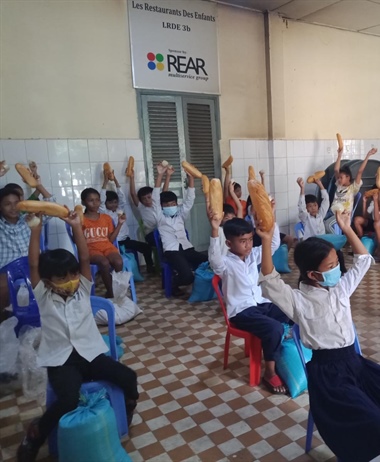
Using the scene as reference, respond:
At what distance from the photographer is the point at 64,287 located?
70.6 inches

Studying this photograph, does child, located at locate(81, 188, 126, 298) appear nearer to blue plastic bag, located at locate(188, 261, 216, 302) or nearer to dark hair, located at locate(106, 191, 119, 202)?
dark hair, located at locate(106, 191, 119, 202)

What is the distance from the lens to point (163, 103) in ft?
15.9

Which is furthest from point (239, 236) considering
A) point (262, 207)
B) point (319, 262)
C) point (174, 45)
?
point (174, 45)

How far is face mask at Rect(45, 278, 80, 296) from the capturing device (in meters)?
1.79

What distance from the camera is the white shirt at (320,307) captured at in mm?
1588

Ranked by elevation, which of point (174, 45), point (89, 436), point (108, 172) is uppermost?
point (174, 45)

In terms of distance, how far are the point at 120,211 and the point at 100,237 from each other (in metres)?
0.52

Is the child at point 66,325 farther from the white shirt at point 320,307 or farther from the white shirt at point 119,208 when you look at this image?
the white shirt at point 119,208

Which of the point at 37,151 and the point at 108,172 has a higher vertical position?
the point at 37,151

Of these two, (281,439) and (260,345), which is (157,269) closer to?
(260,345)

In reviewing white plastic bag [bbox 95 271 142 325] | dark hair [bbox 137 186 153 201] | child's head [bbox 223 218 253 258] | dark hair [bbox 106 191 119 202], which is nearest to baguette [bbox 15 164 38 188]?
dark hair [bbox 106 191 119 202]

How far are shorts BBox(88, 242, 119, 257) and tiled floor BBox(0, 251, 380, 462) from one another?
878mm

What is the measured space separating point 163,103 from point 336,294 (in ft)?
12.6

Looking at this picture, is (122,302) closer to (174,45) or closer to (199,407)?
(199,407)
